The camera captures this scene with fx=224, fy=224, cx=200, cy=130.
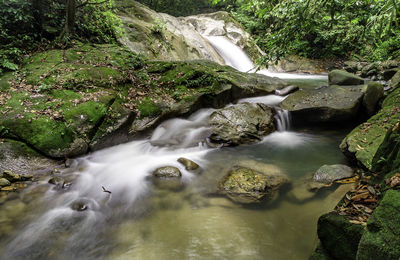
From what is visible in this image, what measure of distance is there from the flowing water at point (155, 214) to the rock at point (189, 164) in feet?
0.47

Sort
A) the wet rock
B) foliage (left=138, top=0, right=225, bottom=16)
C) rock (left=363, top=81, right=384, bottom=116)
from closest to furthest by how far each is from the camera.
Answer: the wet rock, rock (left=363, top=81, right=384, bottom=116), foliage (left=138, top=0, right=225, bottom=16)

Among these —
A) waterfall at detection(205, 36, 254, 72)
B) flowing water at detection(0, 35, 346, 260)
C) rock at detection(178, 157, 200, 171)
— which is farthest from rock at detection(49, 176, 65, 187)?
waterfall at detection(205, 36, 254, 72)

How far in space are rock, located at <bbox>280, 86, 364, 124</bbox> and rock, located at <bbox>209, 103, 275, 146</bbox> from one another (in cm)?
152

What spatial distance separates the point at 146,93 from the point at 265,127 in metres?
3.83

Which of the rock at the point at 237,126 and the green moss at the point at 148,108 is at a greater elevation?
the green moss at the point at 148,108

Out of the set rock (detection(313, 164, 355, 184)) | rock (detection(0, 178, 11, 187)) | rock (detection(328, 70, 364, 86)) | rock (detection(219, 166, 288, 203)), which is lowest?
rock (detection(313, 164, 355, 184))

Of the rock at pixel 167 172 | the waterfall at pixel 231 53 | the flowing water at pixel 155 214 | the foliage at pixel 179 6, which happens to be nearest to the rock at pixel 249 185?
the flowing water at pixel 155 214

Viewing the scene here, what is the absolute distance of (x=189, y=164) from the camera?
5219 millimetres

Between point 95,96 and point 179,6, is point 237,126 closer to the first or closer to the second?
point 95,96

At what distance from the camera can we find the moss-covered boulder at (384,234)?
1.42m

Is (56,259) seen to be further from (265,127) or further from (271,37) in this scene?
(265,127)

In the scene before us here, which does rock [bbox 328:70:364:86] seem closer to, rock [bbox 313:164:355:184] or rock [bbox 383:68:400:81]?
rock [bbox 383:68:400:81]

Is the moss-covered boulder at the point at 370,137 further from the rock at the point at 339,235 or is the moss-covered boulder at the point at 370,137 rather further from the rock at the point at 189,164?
the rock at the point at 189,164

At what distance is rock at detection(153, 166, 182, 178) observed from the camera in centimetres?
477
